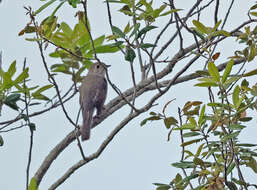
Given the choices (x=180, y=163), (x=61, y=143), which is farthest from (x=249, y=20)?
(x=61, y=143)

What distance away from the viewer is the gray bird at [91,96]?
571 centimetres

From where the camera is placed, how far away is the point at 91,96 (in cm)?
639

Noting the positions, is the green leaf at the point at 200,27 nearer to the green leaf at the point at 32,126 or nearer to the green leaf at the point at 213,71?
the green leaf at the point at 213,71

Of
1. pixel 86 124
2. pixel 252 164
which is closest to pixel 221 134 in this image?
pixel 252 164

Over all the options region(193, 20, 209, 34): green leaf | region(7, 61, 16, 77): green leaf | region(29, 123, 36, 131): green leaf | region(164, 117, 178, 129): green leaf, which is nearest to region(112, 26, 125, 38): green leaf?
region(193, 20, 209, 34): green leaf

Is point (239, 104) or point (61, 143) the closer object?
point (239, 104)

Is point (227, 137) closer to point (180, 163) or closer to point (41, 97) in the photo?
point (180, 163)

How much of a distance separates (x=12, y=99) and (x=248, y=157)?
182 cm

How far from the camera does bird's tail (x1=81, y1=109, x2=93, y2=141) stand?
5.56m

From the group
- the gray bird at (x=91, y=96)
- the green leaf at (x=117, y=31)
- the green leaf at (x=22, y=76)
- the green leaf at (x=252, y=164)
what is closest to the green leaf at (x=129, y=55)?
the green leaf at (x=117, y=31)

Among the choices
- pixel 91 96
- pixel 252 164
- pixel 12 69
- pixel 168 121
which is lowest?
pixel 252 164

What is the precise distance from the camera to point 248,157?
3.10m

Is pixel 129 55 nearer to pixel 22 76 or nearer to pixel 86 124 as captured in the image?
pixel 22 76

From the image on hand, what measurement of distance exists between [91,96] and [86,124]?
0.75 m
